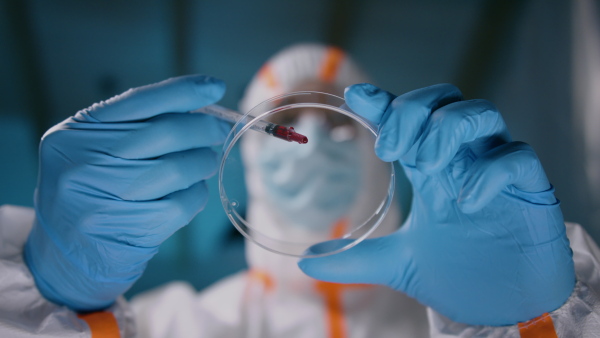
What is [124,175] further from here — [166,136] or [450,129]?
[450,129]

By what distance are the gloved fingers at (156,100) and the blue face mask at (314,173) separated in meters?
0.59

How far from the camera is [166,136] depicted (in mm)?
991

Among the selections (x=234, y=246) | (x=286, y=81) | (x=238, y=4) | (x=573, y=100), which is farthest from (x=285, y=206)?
(x=573, y=100)

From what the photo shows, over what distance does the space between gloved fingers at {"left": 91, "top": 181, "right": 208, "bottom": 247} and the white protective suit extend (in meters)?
0.29

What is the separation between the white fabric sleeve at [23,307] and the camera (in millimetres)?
1010

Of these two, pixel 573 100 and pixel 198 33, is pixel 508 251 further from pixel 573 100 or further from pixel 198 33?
pixel 198 33

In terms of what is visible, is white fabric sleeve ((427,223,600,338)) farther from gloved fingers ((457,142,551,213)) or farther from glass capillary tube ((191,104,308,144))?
glass capillary tube ((191,104,308,144))

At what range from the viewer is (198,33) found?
1983 millimetres

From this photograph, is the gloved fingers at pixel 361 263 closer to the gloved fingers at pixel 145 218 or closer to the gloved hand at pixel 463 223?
the gloved hand at pixel 463 223

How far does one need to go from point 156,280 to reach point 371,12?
179 centimetres

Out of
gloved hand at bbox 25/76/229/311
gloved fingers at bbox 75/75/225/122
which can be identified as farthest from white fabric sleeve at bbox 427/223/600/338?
gloved fingers at bbox 75/75/225/122

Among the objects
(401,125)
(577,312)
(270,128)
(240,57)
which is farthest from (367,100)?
(240,57)

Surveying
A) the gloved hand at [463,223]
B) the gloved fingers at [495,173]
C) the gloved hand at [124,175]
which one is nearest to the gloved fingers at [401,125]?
the gloved hand at [463,223]

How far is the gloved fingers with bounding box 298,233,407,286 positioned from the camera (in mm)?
1018
